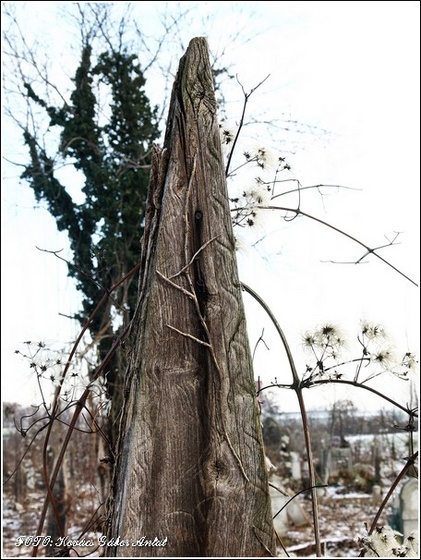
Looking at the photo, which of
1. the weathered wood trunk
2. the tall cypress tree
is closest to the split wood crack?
the weathered wood trunk

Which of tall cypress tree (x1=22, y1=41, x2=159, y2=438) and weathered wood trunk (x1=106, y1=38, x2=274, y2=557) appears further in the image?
tall cypress tree (x1=22, y1=41, x2=159, y2=438)

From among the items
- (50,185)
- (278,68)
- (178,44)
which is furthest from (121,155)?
(278,68)

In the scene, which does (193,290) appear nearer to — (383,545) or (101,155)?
(383,545)

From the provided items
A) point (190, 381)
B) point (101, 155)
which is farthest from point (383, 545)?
point (101, 155)

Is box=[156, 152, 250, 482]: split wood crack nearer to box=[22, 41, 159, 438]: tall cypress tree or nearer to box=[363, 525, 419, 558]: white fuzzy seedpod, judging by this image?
box=[363, 525, 419, 558]: white fuzzy seedpod

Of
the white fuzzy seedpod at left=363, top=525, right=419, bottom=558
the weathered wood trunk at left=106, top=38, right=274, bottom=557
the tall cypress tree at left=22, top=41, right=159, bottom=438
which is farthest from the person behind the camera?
the tall cypress tree at left=22, top=41, right=159, bottom=438

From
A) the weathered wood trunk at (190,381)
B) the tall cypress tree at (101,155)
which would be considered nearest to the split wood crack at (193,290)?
the weathered wood trunk at (190,381)

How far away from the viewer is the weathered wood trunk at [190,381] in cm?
77

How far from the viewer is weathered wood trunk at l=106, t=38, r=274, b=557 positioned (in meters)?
0.77

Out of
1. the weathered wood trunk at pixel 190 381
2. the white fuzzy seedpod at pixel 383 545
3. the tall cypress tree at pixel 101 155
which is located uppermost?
the tall cypress tree at pixel 101 155

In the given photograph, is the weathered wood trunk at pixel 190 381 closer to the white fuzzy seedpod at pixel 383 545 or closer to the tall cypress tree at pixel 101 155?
the white fuzzy seedpod at pixel 383 545

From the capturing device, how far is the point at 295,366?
1021 mm

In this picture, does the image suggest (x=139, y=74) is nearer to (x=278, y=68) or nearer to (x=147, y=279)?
(x=278, y=68)

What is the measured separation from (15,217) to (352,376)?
Result: 368cm
